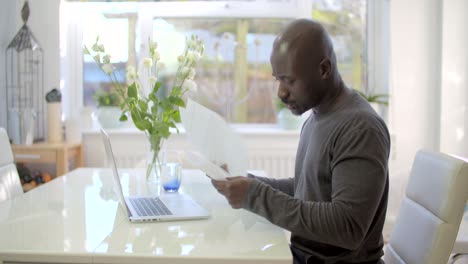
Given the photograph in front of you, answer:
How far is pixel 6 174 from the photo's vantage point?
80.7 inches

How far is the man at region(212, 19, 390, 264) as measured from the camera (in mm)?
1186

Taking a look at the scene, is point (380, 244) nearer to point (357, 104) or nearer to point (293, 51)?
point (357, 104)

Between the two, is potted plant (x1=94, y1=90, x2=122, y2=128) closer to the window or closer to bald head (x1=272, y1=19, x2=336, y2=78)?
the window

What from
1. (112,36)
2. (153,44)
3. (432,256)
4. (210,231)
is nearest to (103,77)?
(112,36)

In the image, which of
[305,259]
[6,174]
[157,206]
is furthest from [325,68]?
[6,174]

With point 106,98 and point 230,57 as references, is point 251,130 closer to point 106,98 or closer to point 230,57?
point 230,57

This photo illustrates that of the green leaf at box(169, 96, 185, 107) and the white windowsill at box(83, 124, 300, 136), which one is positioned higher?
the green leaf at box(169, 96, 185, 107)

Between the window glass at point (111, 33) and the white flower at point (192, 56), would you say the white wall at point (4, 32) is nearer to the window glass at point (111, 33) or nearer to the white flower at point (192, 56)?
the window glass at point (111, 33)

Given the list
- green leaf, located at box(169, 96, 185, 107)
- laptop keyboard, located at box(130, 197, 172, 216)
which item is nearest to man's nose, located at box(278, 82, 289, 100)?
laptop keyboard, located at box(130, 197, 172, 216)

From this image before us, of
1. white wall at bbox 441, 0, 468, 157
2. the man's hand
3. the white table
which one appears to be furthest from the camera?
white wall at bbox 441, 0, 468, 157

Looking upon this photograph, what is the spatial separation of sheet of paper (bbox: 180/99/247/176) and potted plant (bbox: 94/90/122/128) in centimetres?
225

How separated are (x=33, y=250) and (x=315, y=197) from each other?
2.36 feet

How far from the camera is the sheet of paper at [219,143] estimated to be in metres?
1.48

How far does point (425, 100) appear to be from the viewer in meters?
3.51
